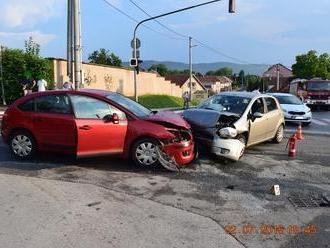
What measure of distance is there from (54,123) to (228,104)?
4.66 m

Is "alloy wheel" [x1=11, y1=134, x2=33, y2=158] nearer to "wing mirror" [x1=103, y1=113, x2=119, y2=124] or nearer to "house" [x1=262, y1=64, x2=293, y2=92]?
"wing mirror" [x1=103, y1=113, x2=119, y2=124]

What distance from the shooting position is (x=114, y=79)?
38.8 metres

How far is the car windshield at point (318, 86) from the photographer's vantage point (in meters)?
34.2

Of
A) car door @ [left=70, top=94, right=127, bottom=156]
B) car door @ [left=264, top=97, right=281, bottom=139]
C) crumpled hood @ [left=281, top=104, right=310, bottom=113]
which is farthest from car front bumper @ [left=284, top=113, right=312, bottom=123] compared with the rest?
car door @ [left=70, top=94, right=127, bottom=156]

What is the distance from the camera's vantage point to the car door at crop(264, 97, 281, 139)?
1295 cm

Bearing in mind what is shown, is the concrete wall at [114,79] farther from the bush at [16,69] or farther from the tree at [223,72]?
the tree at [223,72]

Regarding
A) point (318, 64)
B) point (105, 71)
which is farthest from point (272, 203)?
point (318, 64)

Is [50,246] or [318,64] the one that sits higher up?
[318,64]

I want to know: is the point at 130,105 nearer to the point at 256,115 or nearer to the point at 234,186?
the point at 234,186

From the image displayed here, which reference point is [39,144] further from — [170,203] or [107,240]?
[107,240]

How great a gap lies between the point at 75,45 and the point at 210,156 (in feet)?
31.7

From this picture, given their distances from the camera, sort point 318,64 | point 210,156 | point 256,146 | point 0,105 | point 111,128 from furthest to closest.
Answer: point 318,64, point 0,105, point 256,146, point 210,156, point 111,128

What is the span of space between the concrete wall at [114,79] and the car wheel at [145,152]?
1460 cm

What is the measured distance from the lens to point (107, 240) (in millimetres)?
5582
